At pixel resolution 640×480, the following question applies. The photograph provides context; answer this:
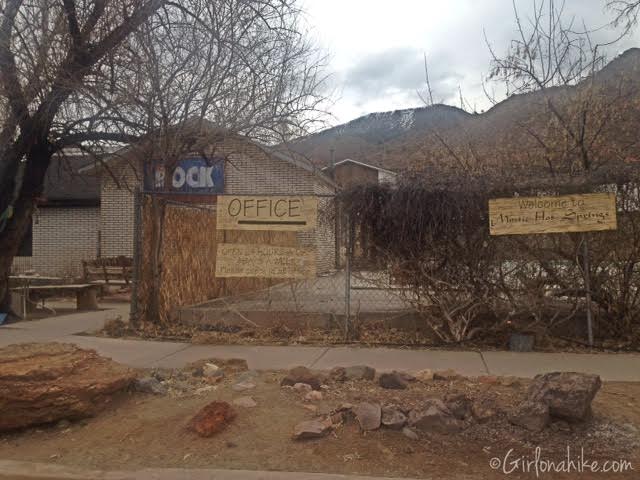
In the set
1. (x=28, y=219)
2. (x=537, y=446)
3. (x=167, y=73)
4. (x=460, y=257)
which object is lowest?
(x=537, y=446)

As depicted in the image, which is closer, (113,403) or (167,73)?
(113,403)

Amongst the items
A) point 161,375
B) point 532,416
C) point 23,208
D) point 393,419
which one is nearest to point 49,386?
point 161,375

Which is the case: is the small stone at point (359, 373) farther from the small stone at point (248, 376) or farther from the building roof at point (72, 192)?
the building roof at point (72, 192)

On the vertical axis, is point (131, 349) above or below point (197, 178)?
below

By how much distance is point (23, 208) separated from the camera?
444 inches

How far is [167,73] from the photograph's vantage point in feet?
31.8

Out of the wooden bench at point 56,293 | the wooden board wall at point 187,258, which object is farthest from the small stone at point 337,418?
the wooden bench at point 56,293

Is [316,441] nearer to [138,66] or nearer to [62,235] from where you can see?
[138,66]

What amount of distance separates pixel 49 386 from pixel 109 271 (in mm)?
12767

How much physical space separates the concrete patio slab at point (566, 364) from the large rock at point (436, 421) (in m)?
2.01

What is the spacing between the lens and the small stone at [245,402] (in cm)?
525

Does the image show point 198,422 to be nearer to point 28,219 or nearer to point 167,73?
point 167,73

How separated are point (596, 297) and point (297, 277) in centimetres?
402

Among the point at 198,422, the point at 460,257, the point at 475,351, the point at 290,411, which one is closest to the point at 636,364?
the point at 475,351
